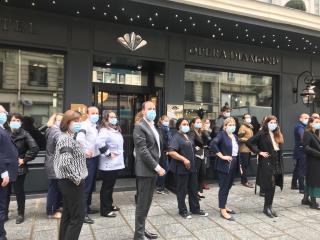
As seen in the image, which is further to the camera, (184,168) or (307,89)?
(307,89)

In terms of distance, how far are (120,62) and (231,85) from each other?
3.42 meters

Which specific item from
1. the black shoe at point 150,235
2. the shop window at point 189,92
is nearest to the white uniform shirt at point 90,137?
the black shoe at point 150,235

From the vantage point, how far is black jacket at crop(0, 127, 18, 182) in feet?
14.3

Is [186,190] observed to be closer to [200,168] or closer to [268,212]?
[200,168]

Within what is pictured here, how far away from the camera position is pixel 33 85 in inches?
289

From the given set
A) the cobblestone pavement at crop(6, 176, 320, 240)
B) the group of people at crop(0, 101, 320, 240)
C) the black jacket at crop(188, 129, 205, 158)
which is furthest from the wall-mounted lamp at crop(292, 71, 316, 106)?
the black jacket at crop(188, 129, 205, 158)

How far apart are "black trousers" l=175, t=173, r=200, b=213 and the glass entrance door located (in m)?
3.00

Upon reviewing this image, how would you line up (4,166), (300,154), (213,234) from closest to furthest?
1. (4,166)
2. (213,234)
3. (300,154)

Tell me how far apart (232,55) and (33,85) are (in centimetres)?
537

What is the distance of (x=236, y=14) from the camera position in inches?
305

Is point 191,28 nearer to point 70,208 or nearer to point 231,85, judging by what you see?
point 231,85

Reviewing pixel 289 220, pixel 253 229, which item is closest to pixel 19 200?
pixel 253 229

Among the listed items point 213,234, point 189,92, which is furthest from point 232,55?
point 213,234

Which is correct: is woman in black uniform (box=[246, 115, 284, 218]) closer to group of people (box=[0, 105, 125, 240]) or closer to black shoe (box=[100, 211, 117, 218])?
group of people (box=[0, 105, 125, 240])
